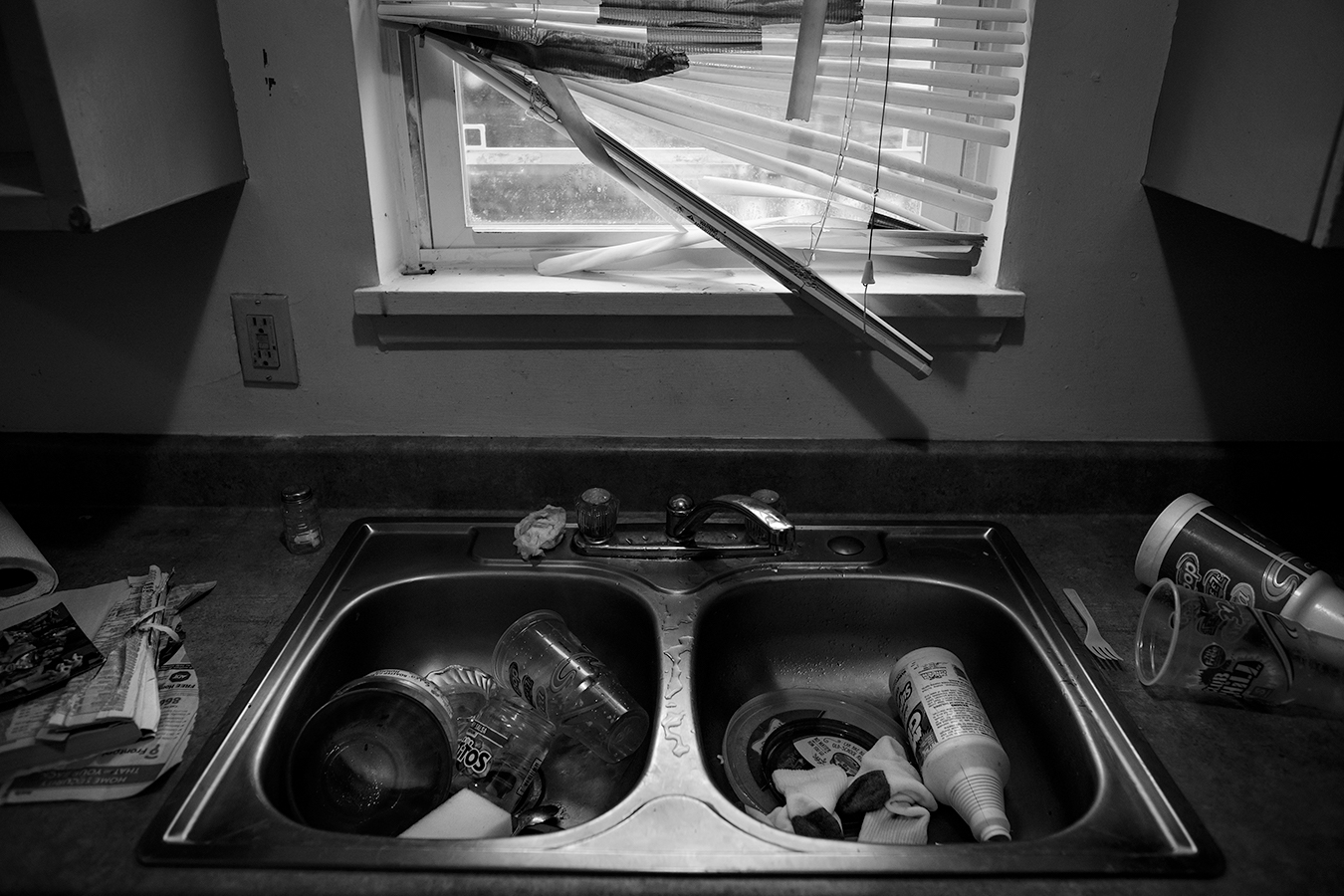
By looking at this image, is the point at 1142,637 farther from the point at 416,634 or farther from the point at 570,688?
the point at 416,634

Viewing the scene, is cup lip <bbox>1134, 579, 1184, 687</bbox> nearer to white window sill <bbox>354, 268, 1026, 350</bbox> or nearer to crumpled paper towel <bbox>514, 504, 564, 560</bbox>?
white window sill <bbox>354, 268, 1026, 350</bbox>

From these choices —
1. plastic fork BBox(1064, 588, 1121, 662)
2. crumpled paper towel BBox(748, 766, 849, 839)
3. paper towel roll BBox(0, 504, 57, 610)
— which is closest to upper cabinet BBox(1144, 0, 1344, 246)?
plastic fork BBox(1064, 588, 1121, 662)

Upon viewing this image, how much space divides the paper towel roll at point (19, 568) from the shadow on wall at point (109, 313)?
7.8 inches

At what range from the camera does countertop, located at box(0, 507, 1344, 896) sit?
734 millimetres

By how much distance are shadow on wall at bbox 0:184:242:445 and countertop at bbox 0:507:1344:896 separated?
0.16m

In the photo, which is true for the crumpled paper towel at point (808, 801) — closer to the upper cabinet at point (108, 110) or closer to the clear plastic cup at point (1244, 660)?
the clear plastic cup at point (1244, 660)

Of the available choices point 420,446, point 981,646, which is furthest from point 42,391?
point 981,646

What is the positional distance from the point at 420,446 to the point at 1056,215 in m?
0.86

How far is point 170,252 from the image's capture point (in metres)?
1.16

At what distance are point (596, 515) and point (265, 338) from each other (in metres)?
0.49

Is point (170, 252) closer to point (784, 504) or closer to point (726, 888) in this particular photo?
point (784, 504)

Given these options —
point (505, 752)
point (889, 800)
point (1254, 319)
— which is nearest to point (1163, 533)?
point (1254, 319)

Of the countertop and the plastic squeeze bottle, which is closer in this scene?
the countertop

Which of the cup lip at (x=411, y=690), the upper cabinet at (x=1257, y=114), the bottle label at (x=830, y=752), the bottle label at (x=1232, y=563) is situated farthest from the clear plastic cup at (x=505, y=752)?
the upper cabinet at (x=1257, y=114)
